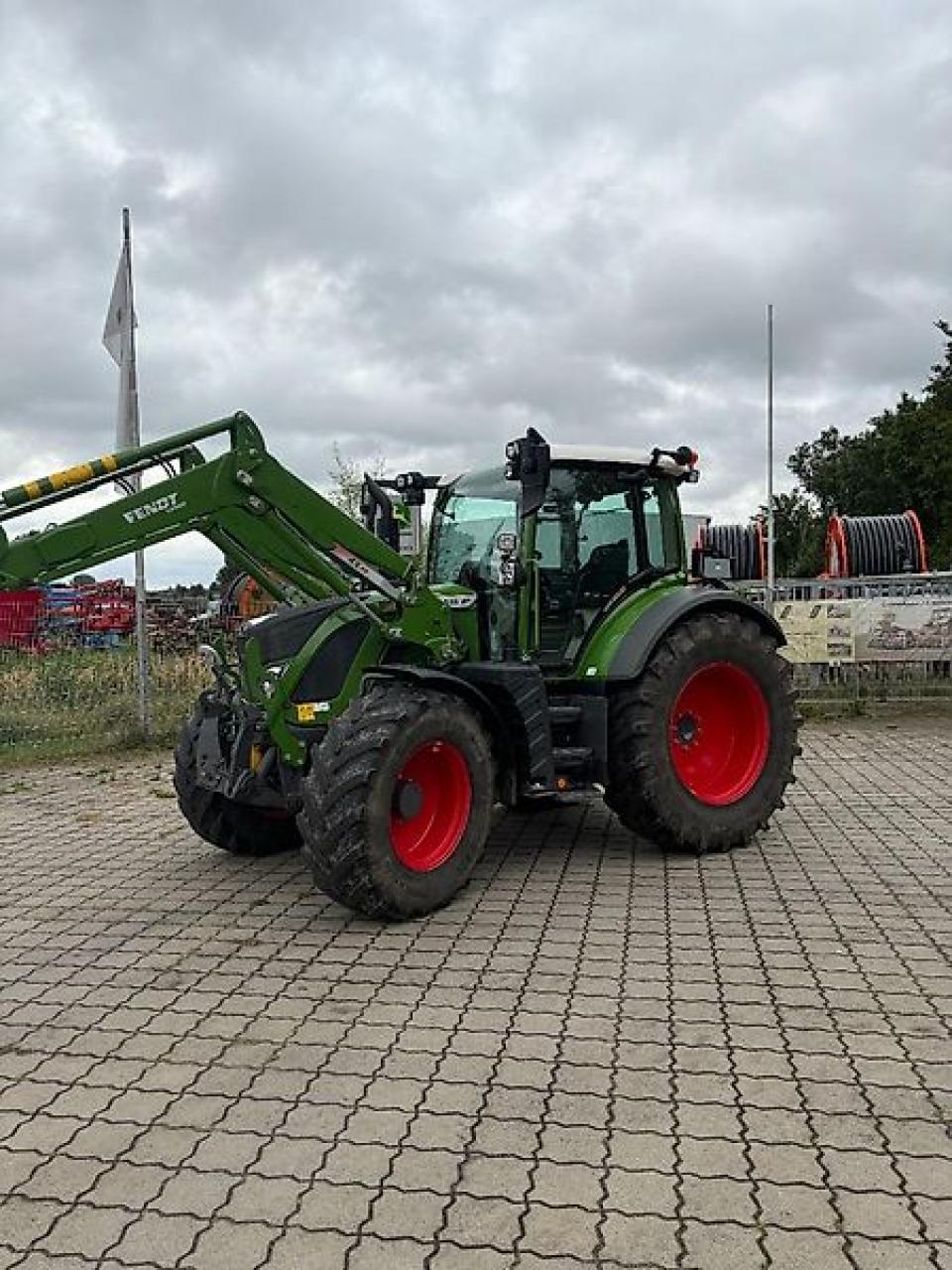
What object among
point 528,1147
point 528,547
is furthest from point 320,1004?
point 528,547

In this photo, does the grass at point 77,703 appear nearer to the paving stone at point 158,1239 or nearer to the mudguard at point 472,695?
the mudguard at point 472,695

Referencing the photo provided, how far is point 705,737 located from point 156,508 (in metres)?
3.64

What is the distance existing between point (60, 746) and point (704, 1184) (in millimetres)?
9379

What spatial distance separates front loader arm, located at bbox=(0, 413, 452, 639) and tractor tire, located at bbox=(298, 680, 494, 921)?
0.67 m

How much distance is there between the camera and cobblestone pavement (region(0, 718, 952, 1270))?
3010 millimetres

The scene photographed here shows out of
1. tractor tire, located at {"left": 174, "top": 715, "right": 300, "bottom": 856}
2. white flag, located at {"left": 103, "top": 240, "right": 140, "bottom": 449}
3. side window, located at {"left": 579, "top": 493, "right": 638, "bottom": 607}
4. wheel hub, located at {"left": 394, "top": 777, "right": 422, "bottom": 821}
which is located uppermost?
white flag, located at {"left": 103, "top": 240, "right": 140, "bottom": 449}

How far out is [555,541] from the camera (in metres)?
6.77

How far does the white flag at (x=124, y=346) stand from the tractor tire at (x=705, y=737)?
21.1ft

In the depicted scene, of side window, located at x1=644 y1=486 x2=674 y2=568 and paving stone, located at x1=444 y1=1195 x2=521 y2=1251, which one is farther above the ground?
side window, located at x1=644 y1=486 x2=674 y2=568

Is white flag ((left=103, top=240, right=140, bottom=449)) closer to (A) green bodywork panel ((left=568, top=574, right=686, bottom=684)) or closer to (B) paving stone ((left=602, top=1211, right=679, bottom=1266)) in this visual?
(A) green bodywork panel ((left=568, top=574, right=686, bottom=684))

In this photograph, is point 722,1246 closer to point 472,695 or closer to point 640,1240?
point 640,1240

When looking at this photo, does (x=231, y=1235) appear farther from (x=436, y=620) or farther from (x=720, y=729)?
(x=720, y=729)

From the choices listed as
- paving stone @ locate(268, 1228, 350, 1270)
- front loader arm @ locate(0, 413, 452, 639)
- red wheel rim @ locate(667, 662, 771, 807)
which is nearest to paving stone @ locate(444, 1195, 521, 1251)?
paving stone @ locate(268, 1228, 350, 1270)

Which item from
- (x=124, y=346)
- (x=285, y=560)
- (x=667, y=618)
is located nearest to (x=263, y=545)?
(x=285, y=560)
